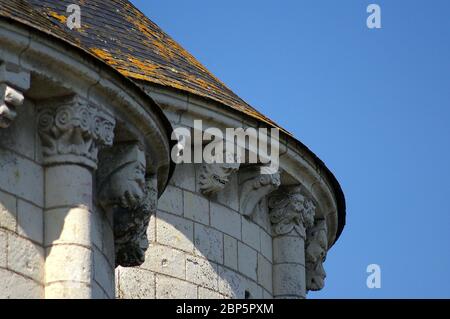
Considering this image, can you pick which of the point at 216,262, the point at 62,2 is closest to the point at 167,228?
the point at 216,262

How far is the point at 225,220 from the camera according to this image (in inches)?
1074

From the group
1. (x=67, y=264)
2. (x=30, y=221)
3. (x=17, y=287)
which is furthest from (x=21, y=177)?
(x=17, y=287)

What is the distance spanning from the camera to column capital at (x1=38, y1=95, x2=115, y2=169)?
71.8ft

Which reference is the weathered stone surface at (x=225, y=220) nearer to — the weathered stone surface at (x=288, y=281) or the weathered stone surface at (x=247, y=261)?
the weathered stone surface at (x=247, y=261)

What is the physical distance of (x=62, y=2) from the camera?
→ 27.9m

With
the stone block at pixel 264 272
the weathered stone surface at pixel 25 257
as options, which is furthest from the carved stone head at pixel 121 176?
the stone block at pixel 264 272

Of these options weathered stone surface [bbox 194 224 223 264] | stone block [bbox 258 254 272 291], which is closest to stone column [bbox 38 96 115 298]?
weathered stone surface [bbox 194 224 223 264]

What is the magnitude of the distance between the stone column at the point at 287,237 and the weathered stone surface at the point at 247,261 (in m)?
0.57

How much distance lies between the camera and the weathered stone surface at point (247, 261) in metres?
27.4

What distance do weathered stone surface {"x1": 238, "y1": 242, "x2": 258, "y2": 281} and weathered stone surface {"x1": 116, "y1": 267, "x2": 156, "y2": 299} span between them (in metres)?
1.31

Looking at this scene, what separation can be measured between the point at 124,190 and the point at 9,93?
1.69 meters

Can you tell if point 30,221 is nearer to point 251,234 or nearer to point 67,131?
point 67,131

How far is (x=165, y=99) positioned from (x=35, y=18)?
4591mm
